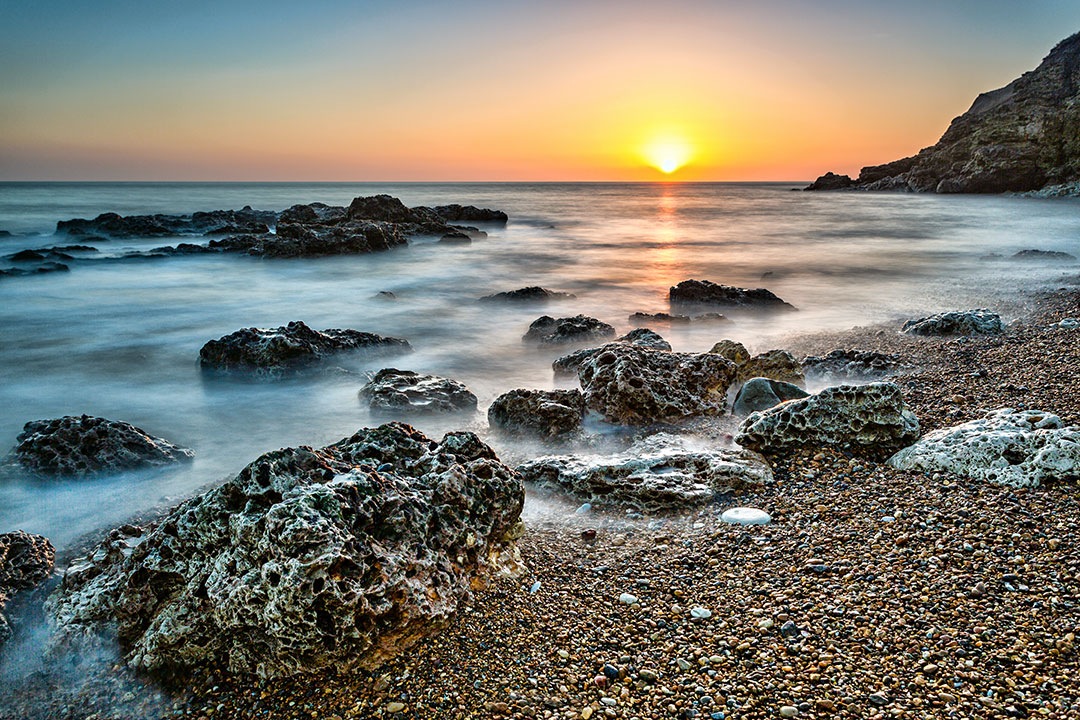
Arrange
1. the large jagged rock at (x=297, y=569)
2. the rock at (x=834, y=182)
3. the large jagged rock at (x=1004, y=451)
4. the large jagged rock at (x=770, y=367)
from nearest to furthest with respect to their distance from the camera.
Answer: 1. the large jagged rock at (x=297, y=569)
2. the large jagged rock at (x=1004, y=451)
3. the large jagged rock at (x=770, y=367)
4. the rock at (x=834, y=182)

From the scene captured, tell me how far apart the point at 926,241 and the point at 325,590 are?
24.3 meters

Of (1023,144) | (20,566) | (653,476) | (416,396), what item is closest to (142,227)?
(416,396)

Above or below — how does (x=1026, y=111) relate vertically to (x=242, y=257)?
above

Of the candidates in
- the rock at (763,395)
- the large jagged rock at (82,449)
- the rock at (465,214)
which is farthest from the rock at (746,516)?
the rock at (465,214)

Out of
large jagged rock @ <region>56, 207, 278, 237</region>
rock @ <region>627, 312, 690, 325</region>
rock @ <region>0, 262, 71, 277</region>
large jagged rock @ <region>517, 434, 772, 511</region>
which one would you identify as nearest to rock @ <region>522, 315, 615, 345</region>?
rock @ <region>627, 312, 690, 325</region>

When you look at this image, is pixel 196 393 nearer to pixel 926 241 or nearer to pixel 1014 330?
pixel 1014 330

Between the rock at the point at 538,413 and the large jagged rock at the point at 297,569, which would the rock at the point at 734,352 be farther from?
the large jagged rock at the point at 297,569

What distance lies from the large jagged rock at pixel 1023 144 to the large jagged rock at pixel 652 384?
51.3 metres

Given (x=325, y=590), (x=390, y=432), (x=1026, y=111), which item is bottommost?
(x=325, y=590)

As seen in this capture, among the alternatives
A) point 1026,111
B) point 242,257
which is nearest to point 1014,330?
point 242,257

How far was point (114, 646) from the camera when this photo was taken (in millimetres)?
2707

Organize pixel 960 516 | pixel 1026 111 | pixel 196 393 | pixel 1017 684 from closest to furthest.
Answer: pixel 1017 684, pixel 960 516, pixel 196 393, pixel 1026 111

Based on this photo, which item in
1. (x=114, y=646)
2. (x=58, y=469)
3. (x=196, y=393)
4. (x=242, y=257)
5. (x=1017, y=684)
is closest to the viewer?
(x=1017, y=684)

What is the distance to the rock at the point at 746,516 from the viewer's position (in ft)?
11.9
